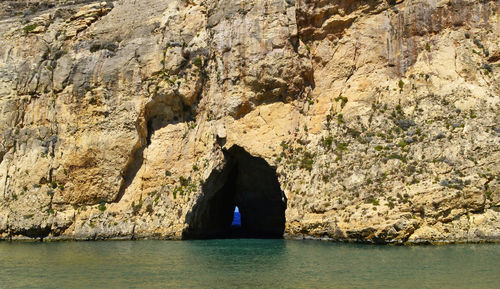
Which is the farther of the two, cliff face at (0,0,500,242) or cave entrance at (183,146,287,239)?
cave entrance at (183,146,287,239)

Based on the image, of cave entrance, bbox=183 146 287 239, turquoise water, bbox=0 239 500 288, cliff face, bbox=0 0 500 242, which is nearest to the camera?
turquoise water, bbox=0 239 500 288

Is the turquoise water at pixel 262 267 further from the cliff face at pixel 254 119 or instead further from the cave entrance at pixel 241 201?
the cave entrance at pixel 241 201

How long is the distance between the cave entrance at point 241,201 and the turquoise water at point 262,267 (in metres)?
7.26

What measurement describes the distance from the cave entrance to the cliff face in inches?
7.8

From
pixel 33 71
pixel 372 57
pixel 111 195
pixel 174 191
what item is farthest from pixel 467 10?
pixel 33 71

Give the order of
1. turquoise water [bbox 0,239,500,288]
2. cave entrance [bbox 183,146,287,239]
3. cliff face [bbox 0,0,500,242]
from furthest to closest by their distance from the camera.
Answer: 1. cave entrance [bbox 183,146,287,239]
2. cliff face [bbox 0,0,500,242]
3. turquoise water [bbox 0,239,500,288]

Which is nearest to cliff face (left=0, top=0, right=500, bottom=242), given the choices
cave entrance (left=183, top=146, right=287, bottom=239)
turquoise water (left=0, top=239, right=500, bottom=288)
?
cave entrance (left=183, top=146, right=287, bottom=239)

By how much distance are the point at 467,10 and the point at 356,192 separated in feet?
47.4

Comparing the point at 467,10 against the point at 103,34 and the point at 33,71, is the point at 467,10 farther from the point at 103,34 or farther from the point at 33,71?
the point at 33,71

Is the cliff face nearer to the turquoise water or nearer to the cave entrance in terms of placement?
the cave entrance

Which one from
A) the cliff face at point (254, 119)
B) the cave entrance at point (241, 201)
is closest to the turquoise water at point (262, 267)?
the cliff face at point (254, 119)

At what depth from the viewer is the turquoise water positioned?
17.0 m

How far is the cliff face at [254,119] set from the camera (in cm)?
2808

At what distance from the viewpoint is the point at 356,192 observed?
28.9 m
